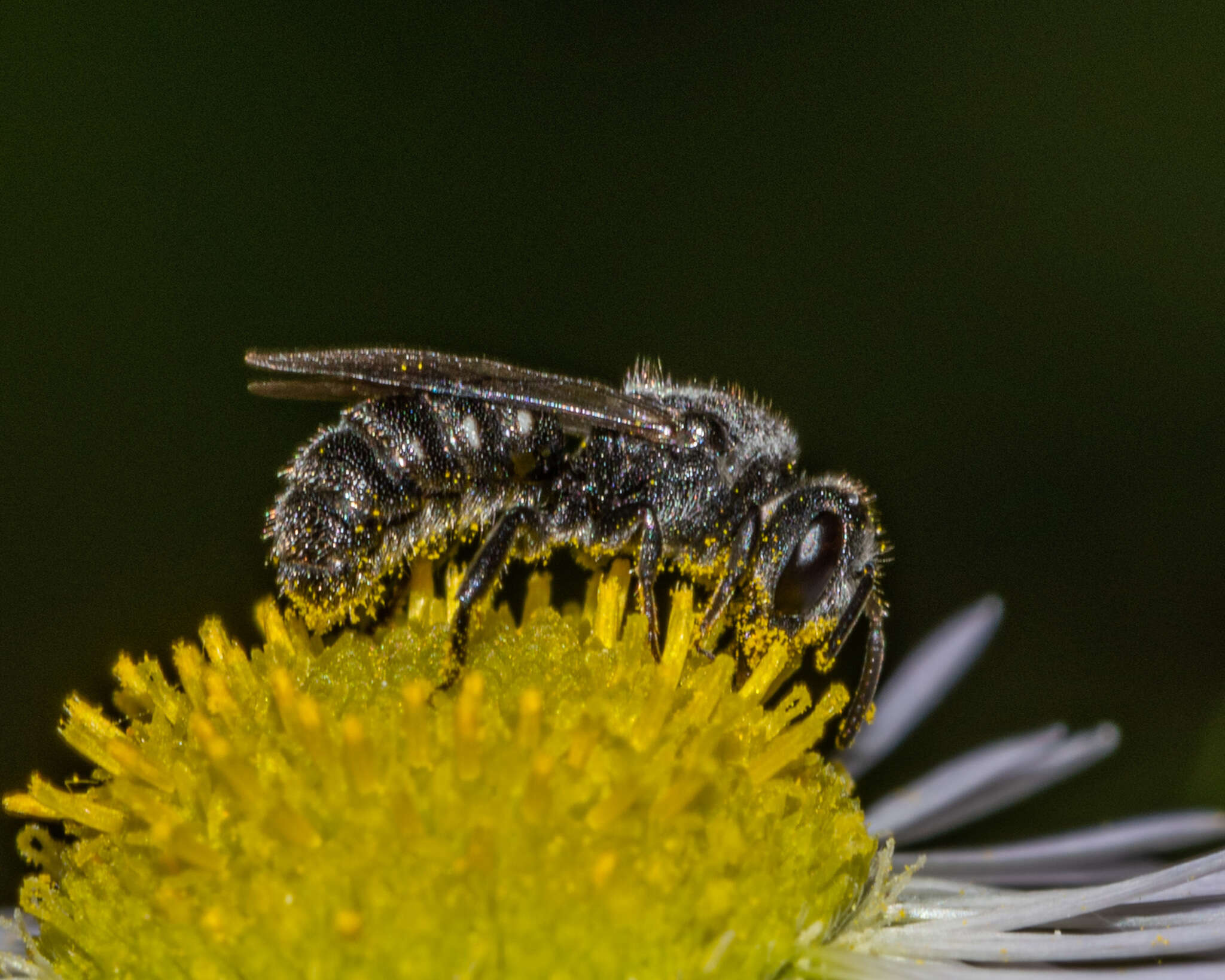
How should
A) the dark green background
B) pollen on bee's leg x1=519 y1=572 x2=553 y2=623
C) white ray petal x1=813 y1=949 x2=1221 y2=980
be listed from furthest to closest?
the dark green background < pollen on bee's leg x1=519 y1=572 x2=553 y2=623 < white ray petal x1=813 y1=949 x2=1221 y2=980

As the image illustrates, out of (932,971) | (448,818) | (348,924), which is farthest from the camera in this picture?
(932,971)

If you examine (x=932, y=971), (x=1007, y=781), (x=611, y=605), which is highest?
(x=611, y=605)

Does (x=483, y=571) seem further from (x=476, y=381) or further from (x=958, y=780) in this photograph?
(x=958, y=780)

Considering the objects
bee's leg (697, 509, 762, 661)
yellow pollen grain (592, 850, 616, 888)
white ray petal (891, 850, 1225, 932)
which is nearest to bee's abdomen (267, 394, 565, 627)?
bee's leg (697, 509, 762, 661)

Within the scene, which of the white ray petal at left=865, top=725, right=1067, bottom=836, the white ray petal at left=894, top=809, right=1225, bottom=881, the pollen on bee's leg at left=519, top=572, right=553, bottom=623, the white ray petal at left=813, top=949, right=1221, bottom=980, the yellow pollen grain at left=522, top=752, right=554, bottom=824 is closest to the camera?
the yellow pollen grain at left=522, top=752, right=554, bottom=824

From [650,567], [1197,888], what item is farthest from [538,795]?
[1197,888]

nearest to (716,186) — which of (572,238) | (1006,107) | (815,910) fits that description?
(572,238)

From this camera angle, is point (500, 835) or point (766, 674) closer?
point (500, 835)

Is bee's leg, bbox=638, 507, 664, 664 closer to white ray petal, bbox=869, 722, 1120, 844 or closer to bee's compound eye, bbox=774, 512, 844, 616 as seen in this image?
bee's compound eye, bbox=774, 512, 844, 616
